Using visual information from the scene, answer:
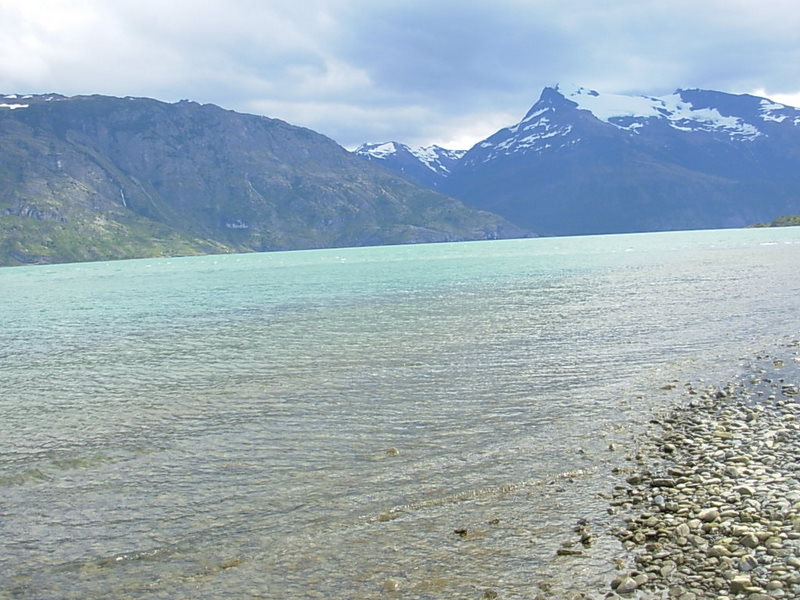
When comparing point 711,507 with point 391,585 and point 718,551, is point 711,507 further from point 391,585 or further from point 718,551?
point 391,585

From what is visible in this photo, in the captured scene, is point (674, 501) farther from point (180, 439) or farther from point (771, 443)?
point (180, 439)

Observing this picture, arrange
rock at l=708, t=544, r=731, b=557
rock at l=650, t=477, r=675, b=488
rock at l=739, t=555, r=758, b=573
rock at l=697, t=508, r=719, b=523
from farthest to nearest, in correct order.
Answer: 1. rock at l=650, t=477, r=675, b=488
2. rock at l=697, t=508, r=719, b=523
3. rock at l=708, t=544, r=731, b=557
4. rock at l=739, t=555, r=758, b=573

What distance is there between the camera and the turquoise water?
43.3ft

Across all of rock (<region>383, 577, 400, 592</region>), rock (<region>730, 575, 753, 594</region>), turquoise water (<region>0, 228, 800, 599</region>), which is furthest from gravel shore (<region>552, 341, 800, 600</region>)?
rock (<region>383, 577, 400, 592</region>)

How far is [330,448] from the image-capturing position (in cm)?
2062

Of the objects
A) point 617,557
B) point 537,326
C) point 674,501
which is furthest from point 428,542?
point 537,326

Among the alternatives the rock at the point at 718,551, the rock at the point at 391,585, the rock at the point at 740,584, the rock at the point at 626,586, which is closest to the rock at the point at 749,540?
the rock at the point at 718,551

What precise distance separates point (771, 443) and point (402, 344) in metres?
24.5

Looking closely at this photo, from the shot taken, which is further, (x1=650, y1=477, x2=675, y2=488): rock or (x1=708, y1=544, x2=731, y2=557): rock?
(x1=650, y1=477, x2=675, y2=488): rock

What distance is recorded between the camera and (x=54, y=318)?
6850cm

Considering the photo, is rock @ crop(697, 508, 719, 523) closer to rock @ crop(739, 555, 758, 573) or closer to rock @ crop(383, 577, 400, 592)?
rock @ crop(739, 555, 758, 573)

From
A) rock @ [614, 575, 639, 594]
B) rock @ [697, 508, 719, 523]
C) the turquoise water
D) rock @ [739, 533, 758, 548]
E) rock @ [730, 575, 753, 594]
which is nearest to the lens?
rock @ [730, 575, 753, 594]

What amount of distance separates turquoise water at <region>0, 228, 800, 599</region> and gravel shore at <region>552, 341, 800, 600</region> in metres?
0.87

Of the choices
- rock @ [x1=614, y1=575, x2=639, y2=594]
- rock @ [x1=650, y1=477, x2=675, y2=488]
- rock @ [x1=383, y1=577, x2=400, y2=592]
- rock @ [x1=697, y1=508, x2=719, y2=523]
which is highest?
rock @ [x1=697, y1=508, x2=719, y2=523]
